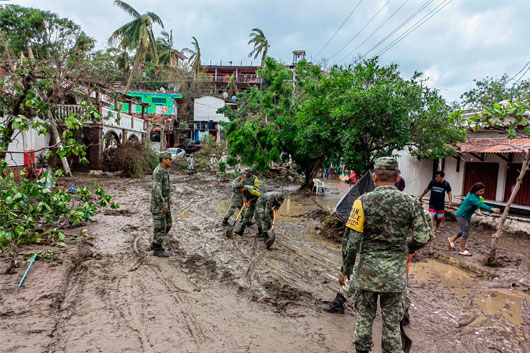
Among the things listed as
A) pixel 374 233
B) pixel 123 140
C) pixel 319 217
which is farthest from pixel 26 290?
pixel 123 140

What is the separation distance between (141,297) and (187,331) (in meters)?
1.06

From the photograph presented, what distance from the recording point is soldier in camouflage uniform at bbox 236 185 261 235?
8.03 meters

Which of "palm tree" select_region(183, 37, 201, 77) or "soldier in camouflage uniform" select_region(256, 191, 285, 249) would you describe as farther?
"palm tree" select_region(183, 37, 201, 77)

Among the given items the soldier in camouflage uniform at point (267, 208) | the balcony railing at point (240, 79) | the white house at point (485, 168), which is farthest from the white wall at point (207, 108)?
the soldier in camouflage uniform at point (267, 208)

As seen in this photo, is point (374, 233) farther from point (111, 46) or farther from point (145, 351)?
point (111, 46)

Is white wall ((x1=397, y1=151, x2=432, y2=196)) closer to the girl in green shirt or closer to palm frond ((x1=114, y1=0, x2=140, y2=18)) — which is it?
the girl in green shirt

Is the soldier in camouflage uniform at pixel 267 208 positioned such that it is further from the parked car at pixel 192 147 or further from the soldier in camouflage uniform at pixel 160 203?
the parked car at pixel 192 147

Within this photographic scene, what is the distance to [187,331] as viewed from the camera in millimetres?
3648

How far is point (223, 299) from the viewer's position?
4.51 m

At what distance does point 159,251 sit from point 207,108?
3413 centimetres

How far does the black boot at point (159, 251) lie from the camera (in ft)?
19.9

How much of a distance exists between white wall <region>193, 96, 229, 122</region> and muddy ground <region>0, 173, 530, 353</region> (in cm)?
3181

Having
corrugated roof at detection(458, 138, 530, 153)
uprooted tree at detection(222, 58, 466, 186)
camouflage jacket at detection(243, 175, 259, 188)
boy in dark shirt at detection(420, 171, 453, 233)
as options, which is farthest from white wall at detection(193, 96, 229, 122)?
boy in dark shirt at detection(420, 171, 453, 233)

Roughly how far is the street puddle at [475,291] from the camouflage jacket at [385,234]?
2415mm
